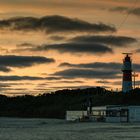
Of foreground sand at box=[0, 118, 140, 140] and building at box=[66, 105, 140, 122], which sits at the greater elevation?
building at box=[66, 105, 140, 122]

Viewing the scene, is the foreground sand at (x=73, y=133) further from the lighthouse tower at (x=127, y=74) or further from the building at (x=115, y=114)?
the lighthouse tower at (x=127, y=74)

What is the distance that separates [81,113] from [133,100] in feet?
64.8

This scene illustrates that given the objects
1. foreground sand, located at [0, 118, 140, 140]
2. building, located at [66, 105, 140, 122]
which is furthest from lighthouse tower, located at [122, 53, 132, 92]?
foreground sand, located at [0, 118, 140, 140]

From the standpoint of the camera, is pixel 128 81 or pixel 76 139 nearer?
pixel 76 139

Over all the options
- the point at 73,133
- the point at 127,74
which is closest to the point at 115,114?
the point at 127,74

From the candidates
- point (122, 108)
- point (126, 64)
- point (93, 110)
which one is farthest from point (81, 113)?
point (122, 108)

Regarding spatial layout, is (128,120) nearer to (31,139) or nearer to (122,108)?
(122,108)

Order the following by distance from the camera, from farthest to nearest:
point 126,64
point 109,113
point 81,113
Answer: point 81,113
point 126,64
point 109,113

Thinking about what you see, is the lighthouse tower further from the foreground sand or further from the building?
the foreground sand

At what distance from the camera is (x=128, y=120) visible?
452ft

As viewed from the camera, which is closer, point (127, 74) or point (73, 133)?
point (73, 133)

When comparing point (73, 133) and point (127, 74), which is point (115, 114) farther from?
point (73, 133)

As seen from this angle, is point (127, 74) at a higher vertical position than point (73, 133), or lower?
higher

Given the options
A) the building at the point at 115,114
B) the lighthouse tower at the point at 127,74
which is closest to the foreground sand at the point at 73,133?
the building at the point at 115,114
